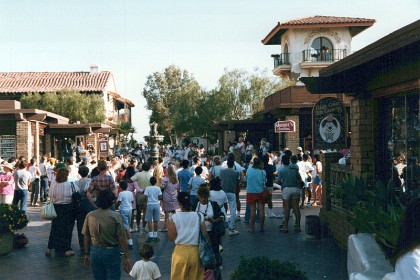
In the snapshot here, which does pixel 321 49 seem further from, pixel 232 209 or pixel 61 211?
pixel 61 211

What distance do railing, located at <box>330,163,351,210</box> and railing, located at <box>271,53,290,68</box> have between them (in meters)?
40.4

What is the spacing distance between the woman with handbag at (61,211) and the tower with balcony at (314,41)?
41.0m

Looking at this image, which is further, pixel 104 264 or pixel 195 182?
pixel 195 182

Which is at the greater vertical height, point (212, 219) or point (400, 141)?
point (400, 141)

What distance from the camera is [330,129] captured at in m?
11.8

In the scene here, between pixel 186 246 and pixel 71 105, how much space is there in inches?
1813

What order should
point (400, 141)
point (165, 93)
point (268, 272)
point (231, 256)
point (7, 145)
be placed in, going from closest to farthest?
point (268, 272), point (400, 141), point (231, 256), point (7, 145), point (165, 93)

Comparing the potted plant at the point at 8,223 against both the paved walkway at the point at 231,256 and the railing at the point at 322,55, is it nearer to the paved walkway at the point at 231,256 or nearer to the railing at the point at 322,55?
the paved walkway at the point at 231,256

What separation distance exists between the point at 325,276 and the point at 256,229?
4.93m

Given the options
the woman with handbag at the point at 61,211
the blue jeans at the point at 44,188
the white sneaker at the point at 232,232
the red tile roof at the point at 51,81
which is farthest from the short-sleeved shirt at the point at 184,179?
the red tile roof at the point at 51,81

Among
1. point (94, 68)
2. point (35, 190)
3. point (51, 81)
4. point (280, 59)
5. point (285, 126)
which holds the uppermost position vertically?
point (94, 68)

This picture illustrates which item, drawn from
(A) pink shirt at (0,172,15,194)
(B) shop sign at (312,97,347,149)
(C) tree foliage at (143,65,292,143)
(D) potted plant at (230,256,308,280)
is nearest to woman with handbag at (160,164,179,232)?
(B) shop sign at (312,97,347,149)

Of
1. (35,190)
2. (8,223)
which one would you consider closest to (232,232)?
(8,223)

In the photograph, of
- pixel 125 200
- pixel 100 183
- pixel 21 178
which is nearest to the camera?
pixel 100 183
